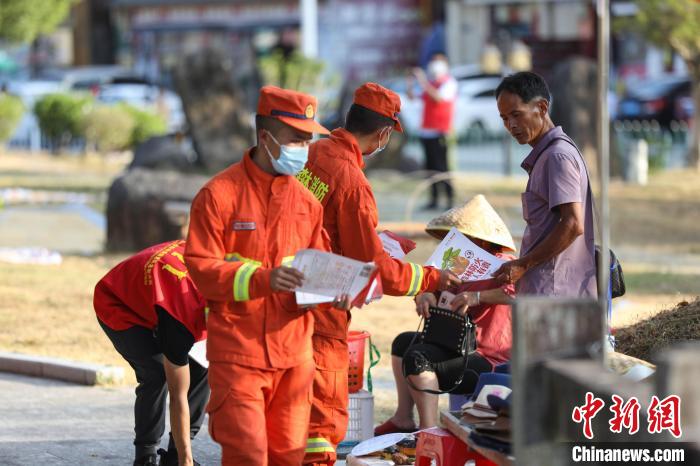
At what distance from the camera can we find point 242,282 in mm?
5008

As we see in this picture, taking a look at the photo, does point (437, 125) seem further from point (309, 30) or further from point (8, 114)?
point (309, 30)

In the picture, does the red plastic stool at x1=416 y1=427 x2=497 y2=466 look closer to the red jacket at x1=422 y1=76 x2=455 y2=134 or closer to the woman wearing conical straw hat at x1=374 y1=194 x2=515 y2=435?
the woman wearing conical straw hat at x1=374 y1=194 x2=515 y2=435

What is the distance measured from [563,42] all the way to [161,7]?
578 inches

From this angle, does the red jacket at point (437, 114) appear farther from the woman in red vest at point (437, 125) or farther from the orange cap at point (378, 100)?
the orange cap at point (378, 100)

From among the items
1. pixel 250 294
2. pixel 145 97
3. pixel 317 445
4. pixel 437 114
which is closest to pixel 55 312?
pixel 317 445

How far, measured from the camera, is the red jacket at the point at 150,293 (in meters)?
5.88

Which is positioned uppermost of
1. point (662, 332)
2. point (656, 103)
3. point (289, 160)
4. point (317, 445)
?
point (289, 160)

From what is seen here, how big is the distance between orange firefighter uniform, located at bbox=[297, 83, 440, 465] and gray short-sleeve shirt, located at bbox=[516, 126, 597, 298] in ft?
1.61

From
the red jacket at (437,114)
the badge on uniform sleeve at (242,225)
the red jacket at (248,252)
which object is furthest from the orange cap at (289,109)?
the red jacket at (437,114)

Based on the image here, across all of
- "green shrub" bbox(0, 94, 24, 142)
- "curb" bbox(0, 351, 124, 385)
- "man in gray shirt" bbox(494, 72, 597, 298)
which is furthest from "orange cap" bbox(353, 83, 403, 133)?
"green shrub" bbox(0, 94, 24, 142)

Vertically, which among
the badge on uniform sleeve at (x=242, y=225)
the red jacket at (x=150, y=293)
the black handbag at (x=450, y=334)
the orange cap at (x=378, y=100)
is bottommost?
the black handbag at (x=450, y=334)

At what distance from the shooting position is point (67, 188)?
75.2 feet

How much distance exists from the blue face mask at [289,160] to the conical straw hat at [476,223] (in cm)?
169

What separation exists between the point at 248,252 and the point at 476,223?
6.19ft
